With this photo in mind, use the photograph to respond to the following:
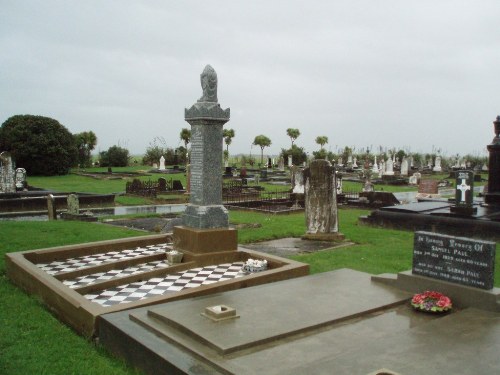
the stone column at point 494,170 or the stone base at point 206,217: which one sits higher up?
the stone column at point 494,170

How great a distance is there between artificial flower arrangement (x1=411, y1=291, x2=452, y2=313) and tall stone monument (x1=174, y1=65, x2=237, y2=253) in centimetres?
475

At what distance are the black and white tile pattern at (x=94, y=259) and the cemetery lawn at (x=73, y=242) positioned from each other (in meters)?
0.83

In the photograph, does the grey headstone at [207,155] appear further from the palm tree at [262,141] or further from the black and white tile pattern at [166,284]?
the palm tree at [262,141]

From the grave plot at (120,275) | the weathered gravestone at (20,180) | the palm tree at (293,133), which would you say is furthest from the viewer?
the palm tree at (293,133)

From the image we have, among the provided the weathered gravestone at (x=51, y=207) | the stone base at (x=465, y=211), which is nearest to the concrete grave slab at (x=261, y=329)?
the stone base at (x=465, y=211)

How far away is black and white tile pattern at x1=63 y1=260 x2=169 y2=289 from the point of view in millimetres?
8672

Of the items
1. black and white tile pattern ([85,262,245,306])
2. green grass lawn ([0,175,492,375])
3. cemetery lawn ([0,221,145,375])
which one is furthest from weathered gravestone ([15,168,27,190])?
black and white tile pattern ([85,262,245,306])

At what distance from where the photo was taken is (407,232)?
52.1 ft

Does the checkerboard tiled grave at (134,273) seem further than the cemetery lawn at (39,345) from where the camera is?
Yes

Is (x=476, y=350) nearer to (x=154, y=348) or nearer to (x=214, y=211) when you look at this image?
(x=154, y=348)

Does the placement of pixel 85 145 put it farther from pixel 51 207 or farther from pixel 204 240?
pixel 204 240

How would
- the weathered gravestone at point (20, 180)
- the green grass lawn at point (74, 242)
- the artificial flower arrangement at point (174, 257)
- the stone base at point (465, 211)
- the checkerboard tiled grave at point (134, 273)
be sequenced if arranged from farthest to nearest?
the weathered gravestone at point (20, 180), the stone base at point (465, 211), the artificial flower arrangement at point (174, 257), the checkerboard tiled grave at point (134, 273), the green grass lawn at point (74, 242)

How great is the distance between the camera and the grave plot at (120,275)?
23.2 feet

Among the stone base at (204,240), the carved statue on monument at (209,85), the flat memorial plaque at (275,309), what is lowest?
the flat memorial plaque at (275,309)
